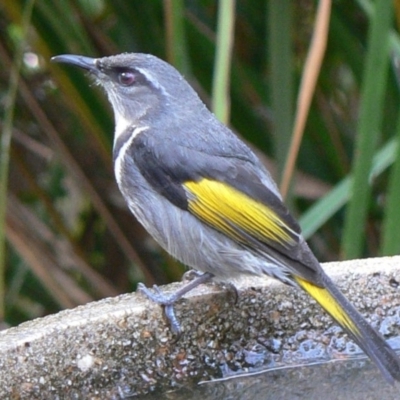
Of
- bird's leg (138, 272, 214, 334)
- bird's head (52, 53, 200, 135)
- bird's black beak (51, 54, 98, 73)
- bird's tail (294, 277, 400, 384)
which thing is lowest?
bird's tail (294, 277, 400, 384)

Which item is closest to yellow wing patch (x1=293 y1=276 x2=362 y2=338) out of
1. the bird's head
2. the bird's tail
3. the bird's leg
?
the bird's tail

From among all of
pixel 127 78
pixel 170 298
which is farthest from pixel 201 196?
pixel 127 78

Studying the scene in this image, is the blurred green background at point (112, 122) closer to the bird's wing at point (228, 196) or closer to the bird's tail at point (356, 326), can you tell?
the bird's wing at point (228, 196)

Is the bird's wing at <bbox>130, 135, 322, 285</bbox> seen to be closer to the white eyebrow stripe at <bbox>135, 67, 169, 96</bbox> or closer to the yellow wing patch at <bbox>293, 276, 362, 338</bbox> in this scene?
the yellow wing patch at <bbox>293, 276, 362, 338</bbox>

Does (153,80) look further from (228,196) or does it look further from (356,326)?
(356,326)

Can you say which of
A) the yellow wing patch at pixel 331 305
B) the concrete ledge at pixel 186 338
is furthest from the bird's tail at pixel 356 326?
the concrete ledge at pixel 186 338

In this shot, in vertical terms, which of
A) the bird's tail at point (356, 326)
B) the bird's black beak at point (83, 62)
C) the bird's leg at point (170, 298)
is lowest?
the bird's tail at point (356, 326)
